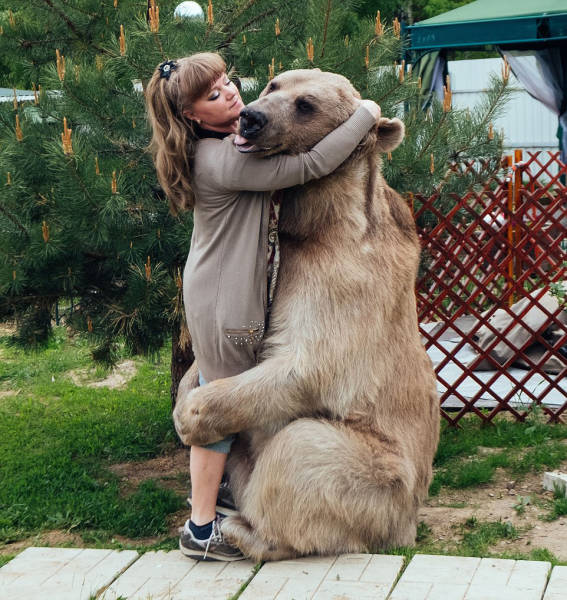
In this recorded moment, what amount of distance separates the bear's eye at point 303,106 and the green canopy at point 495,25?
19.4 feet

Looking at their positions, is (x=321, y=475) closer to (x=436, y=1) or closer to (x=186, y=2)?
(x=186, y=2)

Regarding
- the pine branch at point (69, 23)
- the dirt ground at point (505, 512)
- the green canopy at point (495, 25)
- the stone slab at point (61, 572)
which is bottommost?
the dirt ground at point (505, 512)

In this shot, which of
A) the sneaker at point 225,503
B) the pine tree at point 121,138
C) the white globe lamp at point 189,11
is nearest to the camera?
the sneaker at point 225,503

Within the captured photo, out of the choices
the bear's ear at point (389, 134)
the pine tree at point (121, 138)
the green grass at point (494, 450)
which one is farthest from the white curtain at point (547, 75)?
the bear's ear at point (389, 134)

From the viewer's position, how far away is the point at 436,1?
19.7 m

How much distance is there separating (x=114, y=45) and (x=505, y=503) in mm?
2959

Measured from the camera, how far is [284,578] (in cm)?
318

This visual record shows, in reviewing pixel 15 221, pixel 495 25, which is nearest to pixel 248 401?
pixel 15 221

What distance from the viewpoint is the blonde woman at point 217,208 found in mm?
3225

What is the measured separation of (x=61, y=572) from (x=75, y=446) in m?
2.36

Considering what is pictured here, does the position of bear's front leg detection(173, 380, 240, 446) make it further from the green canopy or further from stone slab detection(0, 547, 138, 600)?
the green canopy

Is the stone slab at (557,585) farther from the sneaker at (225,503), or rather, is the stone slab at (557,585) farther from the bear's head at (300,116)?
the bear's head at (300,116)

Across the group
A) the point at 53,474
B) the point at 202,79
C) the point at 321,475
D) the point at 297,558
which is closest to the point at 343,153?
the point at 202,79

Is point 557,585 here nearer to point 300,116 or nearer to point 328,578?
point 328,578
